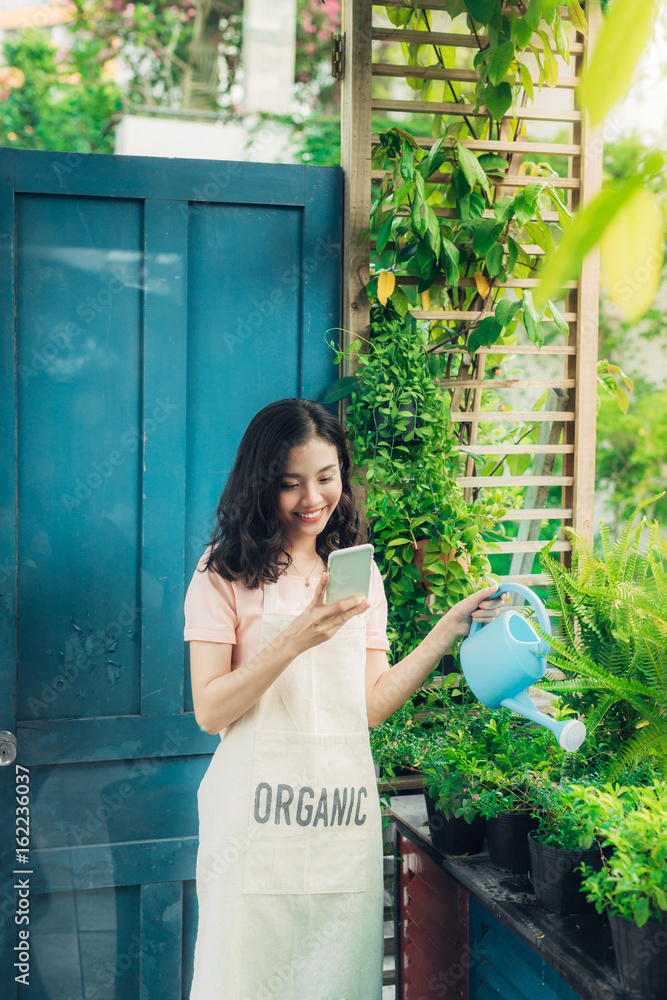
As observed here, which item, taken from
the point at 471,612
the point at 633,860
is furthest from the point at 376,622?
the point at 633,860

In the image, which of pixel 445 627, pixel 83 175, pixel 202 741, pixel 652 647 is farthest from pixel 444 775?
pixel 83 175

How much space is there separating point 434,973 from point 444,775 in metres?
0.53

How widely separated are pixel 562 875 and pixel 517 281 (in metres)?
1.45

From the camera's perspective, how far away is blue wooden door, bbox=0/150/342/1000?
6.39 ft

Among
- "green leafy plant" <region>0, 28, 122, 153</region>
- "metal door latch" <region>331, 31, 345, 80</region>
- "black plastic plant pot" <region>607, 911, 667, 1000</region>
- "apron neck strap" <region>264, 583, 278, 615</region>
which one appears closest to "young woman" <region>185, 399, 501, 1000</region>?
"apron neck strap" <region>264, 583, 278, 615</region>

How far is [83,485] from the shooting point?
1.97 meters

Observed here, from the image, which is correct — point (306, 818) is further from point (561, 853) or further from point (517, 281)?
point (517, 281)

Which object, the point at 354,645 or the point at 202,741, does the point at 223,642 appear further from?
the point at 202,741

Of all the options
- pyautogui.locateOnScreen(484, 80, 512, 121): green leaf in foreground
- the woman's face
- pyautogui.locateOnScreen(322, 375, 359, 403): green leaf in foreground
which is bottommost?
the woman's face

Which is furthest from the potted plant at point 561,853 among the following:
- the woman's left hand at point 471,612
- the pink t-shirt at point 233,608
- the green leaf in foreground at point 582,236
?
the green leaf in foreground at point 582,236

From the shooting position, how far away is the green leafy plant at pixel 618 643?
1.39 metres

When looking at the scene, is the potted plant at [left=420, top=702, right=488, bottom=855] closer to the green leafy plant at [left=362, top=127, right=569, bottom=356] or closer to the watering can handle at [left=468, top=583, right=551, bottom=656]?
the watering can handle at [left=468, top=583, right=551, bottom=656]

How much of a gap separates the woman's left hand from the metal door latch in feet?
4.69

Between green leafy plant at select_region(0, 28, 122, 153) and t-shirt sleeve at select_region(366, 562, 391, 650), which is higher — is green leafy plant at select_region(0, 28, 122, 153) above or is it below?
above
